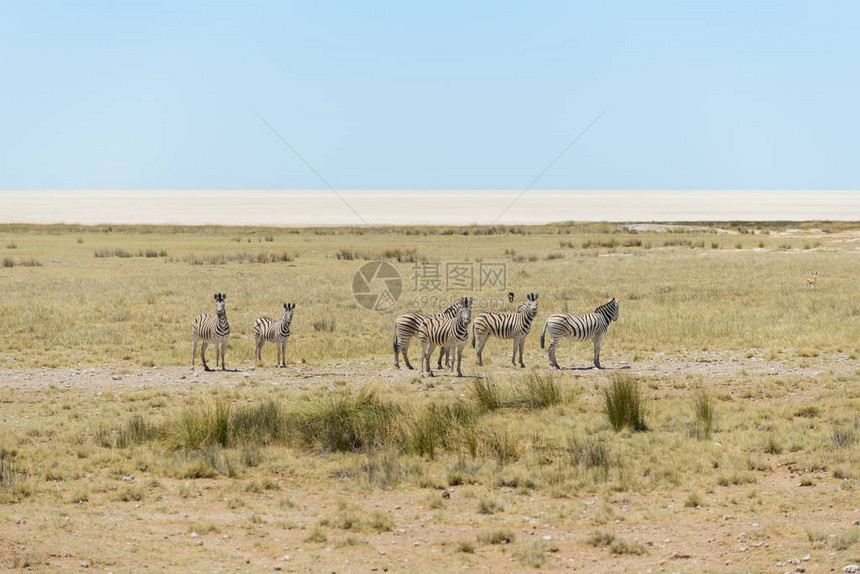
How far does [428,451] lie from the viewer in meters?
12.4

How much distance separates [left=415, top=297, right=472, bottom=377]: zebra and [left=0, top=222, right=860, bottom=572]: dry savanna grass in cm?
98

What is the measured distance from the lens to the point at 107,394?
52.6 ft

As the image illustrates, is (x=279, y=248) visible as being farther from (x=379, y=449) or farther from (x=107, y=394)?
(x=379, y=449)

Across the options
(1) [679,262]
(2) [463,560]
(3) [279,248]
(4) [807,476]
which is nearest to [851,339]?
(4) [807,476]

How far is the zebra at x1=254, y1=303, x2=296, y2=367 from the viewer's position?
1895cm

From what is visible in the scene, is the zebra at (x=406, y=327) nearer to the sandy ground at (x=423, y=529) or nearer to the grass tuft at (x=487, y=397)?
the grass tuft at (x=487, y=397)

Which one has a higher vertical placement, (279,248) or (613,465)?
(279,248)

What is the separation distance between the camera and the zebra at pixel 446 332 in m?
17.2

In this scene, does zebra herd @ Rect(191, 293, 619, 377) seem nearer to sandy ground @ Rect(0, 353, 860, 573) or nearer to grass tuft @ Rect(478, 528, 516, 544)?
sandy ground @ Rect(0, 353, 860, 573)

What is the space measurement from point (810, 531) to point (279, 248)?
174 ft

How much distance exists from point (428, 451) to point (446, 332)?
17.7ft
